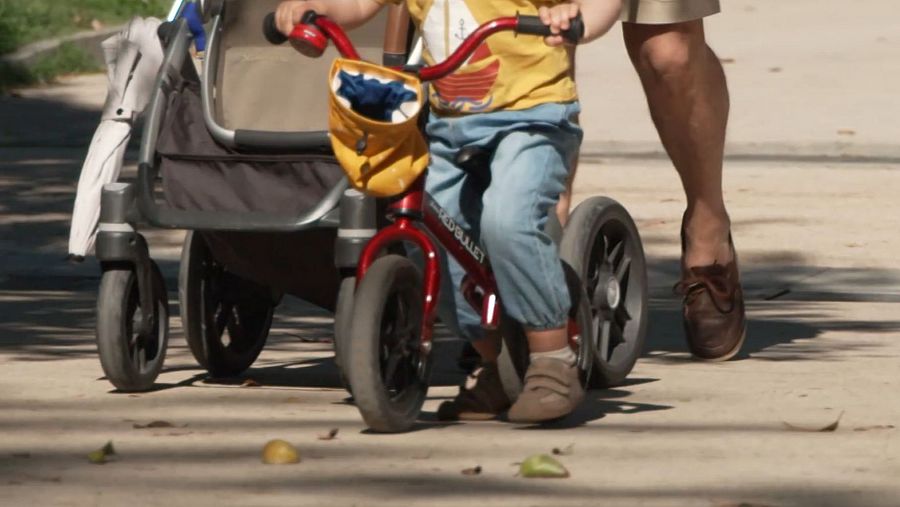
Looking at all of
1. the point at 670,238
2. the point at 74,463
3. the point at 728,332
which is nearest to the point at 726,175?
the point at 670,238

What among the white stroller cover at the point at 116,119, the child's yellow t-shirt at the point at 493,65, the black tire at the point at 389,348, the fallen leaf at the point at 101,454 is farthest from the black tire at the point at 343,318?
the white stroller cover at the point at 116,119

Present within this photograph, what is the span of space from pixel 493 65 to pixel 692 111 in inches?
63.3

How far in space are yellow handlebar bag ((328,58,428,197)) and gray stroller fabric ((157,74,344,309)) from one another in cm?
55

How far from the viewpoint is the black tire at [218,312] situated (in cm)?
628

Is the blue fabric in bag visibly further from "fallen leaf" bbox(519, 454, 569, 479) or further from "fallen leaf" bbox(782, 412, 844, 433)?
"fallen leaf" bbox(782, 412, 844, 433)

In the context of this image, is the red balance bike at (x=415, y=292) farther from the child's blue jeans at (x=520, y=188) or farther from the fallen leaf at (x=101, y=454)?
the fallen leaf at (x=101, y=454)

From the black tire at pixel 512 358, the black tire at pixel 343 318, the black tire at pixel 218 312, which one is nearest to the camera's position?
the black tire at pixel 343 318

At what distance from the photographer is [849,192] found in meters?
10.7

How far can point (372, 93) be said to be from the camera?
16.9ft

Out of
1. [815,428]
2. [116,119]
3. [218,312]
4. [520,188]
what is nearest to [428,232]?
[520,188]

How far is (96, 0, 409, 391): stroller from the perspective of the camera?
579cm

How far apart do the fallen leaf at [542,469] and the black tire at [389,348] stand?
504 millimetres

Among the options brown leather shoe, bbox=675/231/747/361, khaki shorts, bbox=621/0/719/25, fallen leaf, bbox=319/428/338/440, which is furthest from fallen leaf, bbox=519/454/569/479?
khaki shorts, bbox=621/0/719/25

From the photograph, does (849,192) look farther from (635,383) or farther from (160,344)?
(160,344)
